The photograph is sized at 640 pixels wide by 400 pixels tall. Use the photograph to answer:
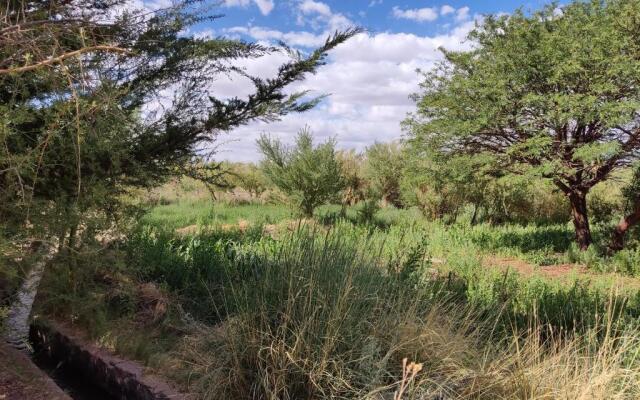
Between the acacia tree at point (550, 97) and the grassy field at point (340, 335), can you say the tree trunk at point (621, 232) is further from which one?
the grassy field at point (340, 335)

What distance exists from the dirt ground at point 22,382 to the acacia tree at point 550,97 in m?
7.69

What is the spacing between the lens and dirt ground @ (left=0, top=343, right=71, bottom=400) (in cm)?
334

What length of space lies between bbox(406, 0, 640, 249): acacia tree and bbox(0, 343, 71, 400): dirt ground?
25.2 ft

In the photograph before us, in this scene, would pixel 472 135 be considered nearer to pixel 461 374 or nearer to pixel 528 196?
pixel 528 196

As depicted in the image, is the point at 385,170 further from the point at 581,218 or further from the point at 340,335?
the point at 340,335

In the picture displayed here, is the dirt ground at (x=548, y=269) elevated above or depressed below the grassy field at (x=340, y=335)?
below

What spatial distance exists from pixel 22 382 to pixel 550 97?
8.55 meters

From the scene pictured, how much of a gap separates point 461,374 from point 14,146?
3.39m

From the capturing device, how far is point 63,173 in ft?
14.0

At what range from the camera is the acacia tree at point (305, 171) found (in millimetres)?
14625

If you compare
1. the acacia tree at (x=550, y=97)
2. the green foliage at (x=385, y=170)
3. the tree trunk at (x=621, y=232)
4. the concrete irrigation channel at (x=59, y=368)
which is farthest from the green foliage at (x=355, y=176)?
the concrete irrigation channel at (x=59, y=368)

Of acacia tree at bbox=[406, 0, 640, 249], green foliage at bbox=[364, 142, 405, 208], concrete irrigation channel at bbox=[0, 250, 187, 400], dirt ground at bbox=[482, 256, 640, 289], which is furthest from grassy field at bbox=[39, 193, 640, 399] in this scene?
green foliage at bbox=[364, 142, 405, 208]

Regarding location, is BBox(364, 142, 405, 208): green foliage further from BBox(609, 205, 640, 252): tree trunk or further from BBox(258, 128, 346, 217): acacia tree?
BBox(609, 205, 640, 252): tree trunk

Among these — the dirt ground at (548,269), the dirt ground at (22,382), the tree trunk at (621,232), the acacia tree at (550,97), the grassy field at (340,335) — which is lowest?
the dirt ground at (548,269)
